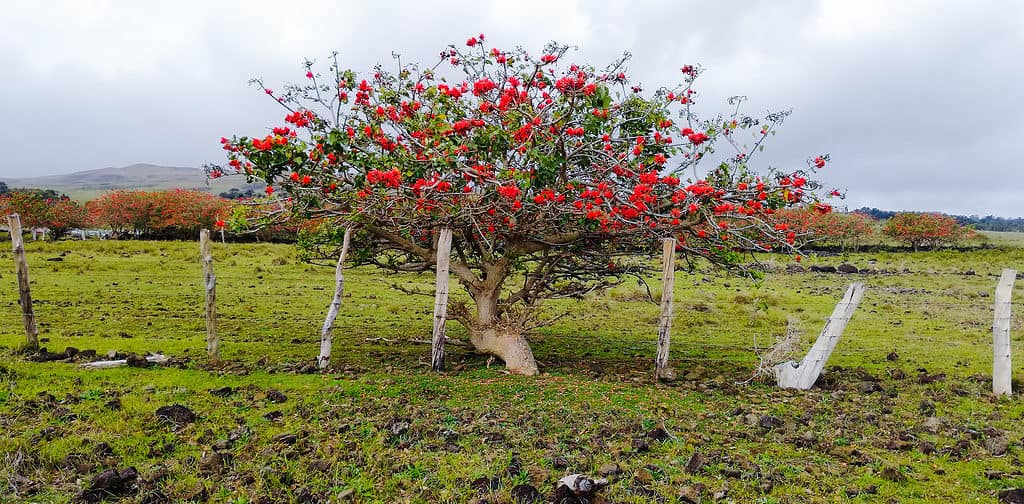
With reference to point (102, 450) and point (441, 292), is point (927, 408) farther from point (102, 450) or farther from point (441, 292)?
point (102, 450)

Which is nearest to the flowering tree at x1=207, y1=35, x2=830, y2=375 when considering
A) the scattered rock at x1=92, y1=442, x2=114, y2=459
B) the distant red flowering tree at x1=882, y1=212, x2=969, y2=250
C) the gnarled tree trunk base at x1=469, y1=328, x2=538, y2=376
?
the gnarled tree trunk base at x1=469, y1=328, x2=538, y2=376

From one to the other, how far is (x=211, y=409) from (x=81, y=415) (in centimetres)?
144

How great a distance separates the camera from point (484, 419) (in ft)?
25.5

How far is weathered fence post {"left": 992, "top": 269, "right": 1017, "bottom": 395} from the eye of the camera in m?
9.53

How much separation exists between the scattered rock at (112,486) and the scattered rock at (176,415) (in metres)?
1.47

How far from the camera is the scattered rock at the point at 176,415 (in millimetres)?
7160

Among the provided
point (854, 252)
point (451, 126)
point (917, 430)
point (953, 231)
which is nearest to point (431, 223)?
point (451, 126)

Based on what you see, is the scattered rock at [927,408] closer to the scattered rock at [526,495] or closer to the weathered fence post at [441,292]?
the scattered rock at [526,495]

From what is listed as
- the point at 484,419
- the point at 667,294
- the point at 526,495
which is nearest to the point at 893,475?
the point at 526,495

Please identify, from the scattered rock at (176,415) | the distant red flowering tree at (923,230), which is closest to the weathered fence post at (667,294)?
the scattered rock at (176,415)

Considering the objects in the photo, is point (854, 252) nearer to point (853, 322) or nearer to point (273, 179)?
point (853, 322)

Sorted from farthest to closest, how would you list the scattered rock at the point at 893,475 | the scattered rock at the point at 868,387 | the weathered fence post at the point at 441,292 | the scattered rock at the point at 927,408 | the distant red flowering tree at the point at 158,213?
the distant red flowering tree at the point at 158,213
the weathered fence post at the point at 441,292
the scattered rock at the point at 868,387
the scattered rock at the point at 927,408
the scattered rock at the point at 893,475

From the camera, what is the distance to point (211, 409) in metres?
7.83

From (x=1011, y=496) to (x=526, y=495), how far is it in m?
4.72
